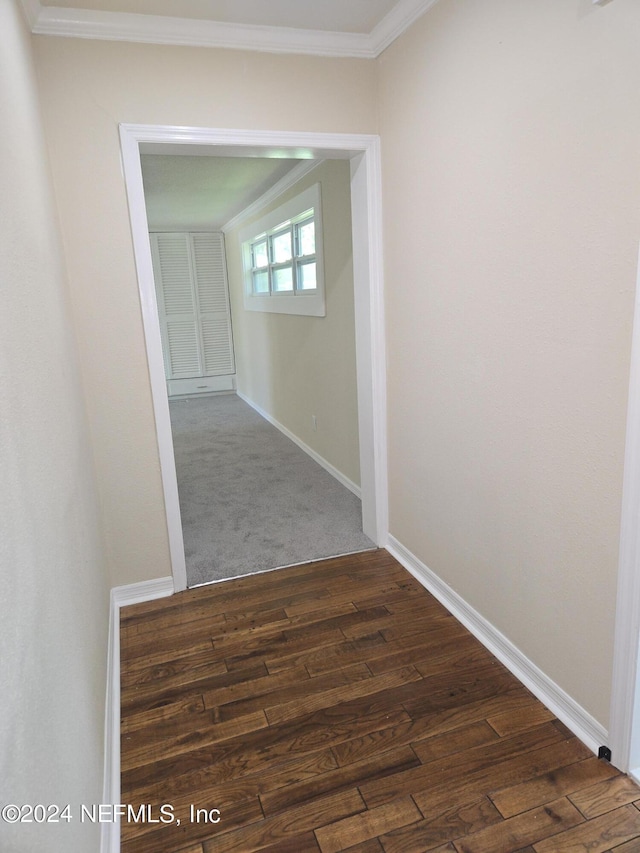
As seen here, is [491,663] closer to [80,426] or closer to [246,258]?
[80,426]

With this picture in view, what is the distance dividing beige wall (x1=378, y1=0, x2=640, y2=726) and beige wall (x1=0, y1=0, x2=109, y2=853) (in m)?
1.42

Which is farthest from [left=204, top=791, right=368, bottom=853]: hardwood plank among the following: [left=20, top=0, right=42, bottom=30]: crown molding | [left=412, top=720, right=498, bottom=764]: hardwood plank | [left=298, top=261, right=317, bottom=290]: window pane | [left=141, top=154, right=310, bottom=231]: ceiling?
[left=298, top=261, right=317, bottom=290]: window pane

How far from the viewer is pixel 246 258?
6516mm

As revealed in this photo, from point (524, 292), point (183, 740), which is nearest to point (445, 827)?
point (183, 740)

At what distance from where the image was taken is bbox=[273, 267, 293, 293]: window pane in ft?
16.2

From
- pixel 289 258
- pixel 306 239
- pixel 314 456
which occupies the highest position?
pixel 306 239

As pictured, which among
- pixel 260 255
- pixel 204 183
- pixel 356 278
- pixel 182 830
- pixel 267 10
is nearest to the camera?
pixel 182 830

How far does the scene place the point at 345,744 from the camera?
5.80ft

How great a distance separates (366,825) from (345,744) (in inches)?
11.0

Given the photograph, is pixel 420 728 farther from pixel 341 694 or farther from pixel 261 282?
pixel 261 282

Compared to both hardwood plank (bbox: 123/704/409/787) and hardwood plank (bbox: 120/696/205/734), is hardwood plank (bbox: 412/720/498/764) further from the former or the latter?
hardwood plank (bbox: 120/696/205/734)

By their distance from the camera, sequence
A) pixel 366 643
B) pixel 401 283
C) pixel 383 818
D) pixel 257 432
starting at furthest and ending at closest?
pixel 257 432
pixel 401 283
pixel 366 643
pixel 383 818

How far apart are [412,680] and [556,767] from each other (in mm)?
539

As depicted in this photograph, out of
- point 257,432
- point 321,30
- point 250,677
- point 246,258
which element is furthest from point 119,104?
point 246,258
